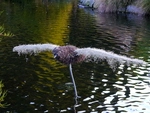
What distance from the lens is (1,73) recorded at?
11914mm

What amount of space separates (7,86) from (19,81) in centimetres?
62

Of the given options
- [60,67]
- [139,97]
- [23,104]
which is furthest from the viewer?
[60,67]

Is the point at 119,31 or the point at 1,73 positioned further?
the point at 119,31

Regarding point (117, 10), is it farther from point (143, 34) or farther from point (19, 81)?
point (19, 81)

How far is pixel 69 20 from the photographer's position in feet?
89.8

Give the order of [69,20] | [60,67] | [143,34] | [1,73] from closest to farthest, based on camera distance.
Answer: [1,73] < [60,67] < [143,34] < [69,20]

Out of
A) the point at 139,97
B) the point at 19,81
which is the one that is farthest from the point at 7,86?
the point at 139,97

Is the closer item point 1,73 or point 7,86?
point 7,86

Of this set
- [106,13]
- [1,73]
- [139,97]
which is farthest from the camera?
[106,13]

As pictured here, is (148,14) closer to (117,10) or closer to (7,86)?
(117,10)

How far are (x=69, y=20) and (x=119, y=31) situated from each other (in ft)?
19.4

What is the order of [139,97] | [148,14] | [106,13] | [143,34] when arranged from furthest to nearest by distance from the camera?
[106,13]
[148,14]
[143,34]
[139,97]

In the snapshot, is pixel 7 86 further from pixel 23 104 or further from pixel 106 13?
pixel 106 13

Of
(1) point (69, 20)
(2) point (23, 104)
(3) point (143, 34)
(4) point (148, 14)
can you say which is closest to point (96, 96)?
(2) point (23, 104)
